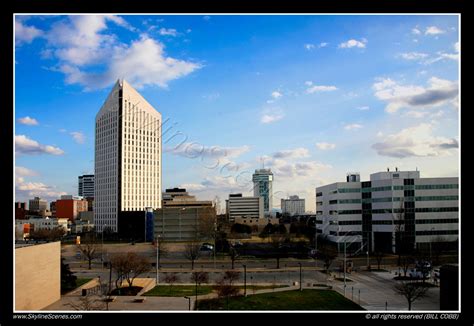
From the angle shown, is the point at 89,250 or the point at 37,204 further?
the point at 37,204

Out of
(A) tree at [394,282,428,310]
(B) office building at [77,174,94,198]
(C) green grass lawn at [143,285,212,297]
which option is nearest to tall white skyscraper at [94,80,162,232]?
(C) green grass lawn at [143,285,212,297]

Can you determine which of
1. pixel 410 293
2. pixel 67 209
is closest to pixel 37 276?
pixel 410 293

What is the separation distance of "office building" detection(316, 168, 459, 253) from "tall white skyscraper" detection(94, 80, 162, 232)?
25525mm

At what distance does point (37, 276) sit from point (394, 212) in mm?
21870

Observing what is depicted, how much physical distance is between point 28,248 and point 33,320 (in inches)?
146

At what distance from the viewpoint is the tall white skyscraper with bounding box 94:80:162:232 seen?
48719mm

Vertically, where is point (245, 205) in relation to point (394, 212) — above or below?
below

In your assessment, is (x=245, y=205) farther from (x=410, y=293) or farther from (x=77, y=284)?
(x=410, y=293)

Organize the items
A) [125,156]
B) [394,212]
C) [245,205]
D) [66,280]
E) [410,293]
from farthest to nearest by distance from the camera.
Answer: [245,205] < [125,156] < [394,212] < [66,280] < [410,293]

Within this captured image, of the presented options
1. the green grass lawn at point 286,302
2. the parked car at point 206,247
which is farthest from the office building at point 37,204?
the green grass lawn at point 286,302

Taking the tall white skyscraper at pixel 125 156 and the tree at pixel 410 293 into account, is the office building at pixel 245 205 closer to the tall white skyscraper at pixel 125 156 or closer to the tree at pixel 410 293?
the tall white skyscraper at pixel 125 156

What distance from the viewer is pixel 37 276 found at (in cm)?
1285

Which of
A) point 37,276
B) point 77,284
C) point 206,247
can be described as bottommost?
point 206,247

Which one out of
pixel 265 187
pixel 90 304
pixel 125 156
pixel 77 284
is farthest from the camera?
pixel 265 187
